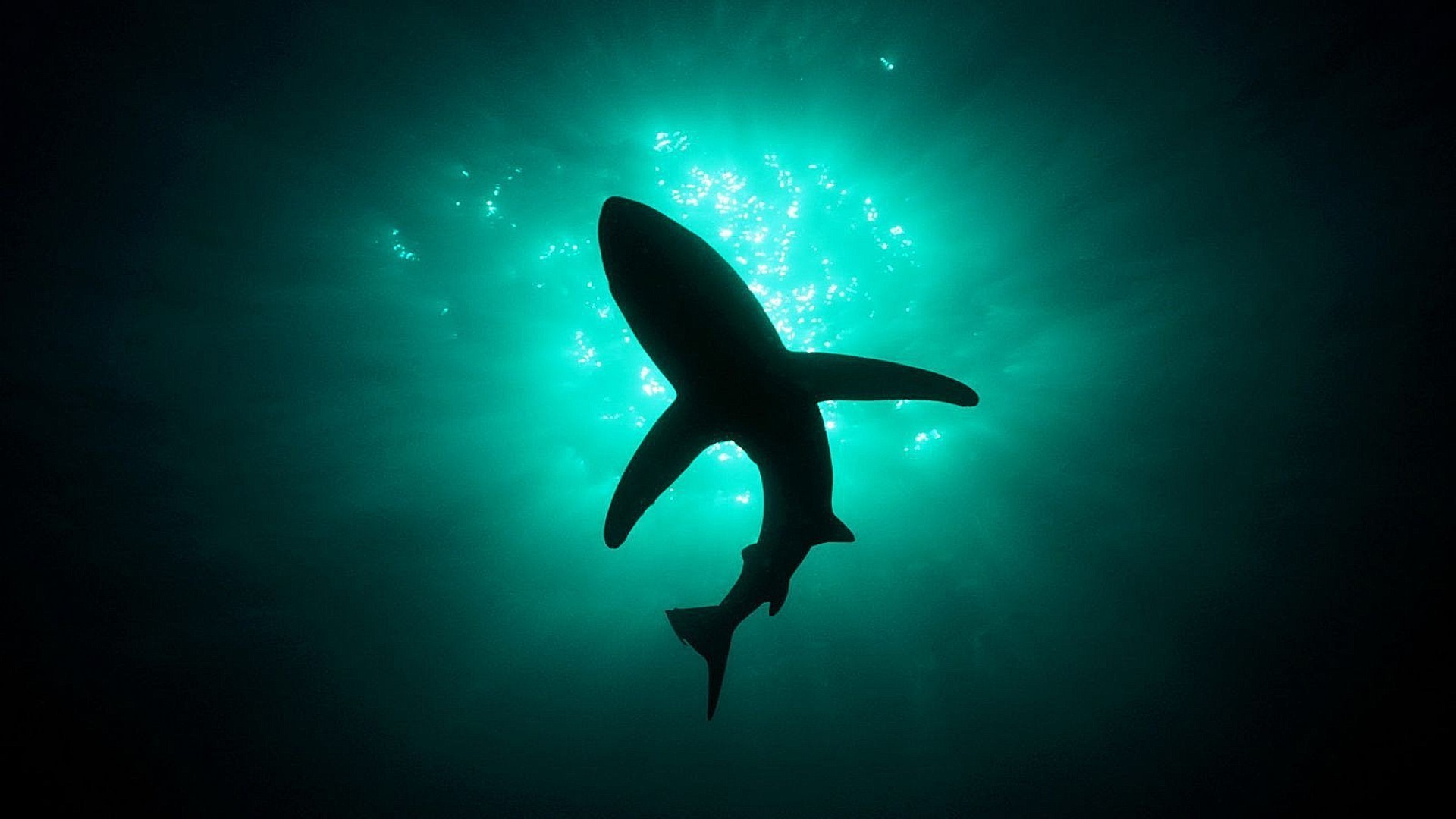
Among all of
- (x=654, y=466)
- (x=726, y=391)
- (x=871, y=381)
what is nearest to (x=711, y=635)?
(x=654, y=466)

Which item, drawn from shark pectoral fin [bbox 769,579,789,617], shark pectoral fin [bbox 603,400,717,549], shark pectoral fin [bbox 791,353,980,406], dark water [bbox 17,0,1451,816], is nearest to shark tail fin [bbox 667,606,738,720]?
shark pectoral fin [bbox 769,579,789,617]

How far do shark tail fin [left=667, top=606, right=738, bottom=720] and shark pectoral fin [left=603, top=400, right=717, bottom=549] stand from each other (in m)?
1.13

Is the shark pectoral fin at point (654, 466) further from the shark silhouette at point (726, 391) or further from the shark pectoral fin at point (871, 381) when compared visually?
the shark pectoral fin at point (871, 381)

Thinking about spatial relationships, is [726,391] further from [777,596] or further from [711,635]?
[711,635]

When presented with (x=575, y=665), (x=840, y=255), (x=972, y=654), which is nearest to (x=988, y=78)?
(x=840, y=255)

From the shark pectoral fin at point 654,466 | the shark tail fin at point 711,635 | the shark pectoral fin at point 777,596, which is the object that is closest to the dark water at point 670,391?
the shark pectoral fin at point 654,466

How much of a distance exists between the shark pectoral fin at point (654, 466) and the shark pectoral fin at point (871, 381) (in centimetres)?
99

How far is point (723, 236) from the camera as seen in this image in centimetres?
814

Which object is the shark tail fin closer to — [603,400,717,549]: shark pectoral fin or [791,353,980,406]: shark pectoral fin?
[603,400,717,549]: shark pectoral fin

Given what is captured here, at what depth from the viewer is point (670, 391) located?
32.4 feet

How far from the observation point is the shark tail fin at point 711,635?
5.41 m

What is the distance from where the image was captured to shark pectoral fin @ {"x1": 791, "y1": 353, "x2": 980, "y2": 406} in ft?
14.8

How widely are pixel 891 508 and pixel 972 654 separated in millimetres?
7460

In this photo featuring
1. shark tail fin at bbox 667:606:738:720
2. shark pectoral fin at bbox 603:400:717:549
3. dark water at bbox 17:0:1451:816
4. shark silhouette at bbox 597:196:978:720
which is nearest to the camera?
shark silhouette at bbox 597:196:978:720
